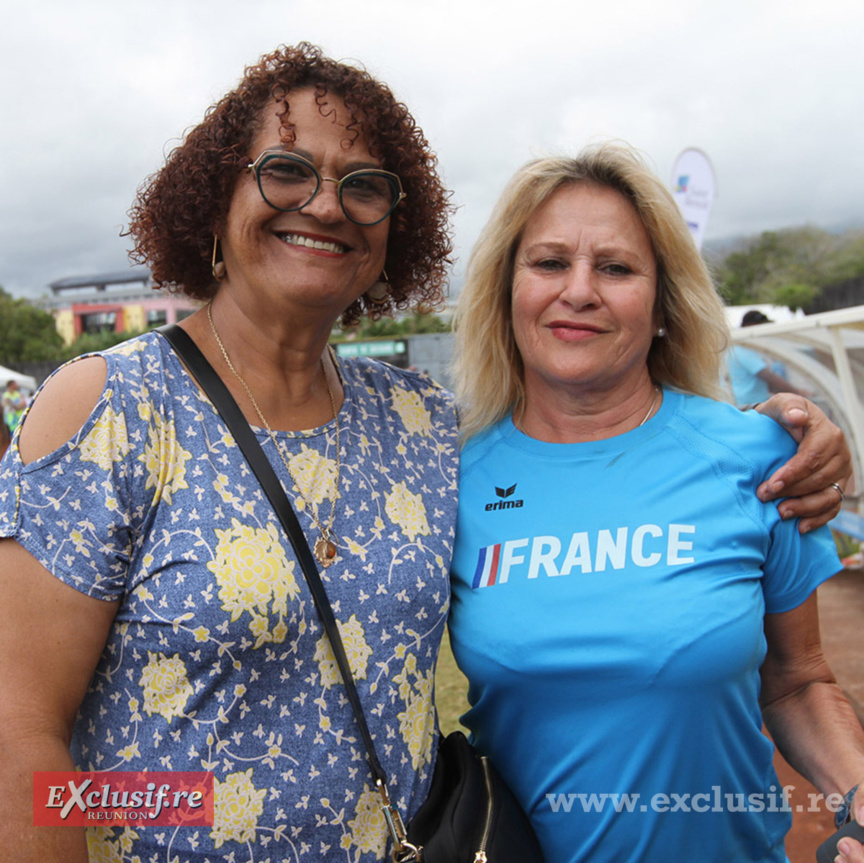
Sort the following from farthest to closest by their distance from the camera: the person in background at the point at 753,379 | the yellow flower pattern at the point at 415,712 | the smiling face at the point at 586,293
→ the person in background at the point at 753,379 < the smiling face at the point at 586,293 < the yellow flower pattern at the point at 415,712

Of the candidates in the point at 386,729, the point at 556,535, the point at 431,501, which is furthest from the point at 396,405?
the point at 386,729

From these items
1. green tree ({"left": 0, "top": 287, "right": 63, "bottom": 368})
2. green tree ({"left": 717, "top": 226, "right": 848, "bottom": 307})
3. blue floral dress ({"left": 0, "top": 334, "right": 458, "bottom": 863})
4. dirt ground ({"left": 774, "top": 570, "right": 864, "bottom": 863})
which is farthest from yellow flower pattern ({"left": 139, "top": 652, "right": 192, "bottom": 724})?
green tree ({"left": 717, "top": 226, "right": 848, "bottom": 307})

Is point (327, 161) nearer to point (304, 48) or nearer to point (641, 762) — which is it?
point (304, 48)

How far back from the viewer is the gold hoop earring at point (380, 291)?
2258mm

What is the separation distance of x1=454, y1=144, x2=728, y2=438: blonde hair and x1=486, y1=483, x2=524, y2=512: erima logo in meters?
0.29

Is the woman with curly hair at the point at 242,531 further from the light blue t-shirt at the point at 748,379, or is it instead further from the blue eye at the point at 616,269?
the light blue t-shirt at the point at 748,379

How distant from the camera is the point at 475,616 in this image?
1.85 m

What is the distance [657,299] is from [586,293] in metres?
0.37

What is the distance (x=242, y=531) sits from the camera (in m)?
1.48

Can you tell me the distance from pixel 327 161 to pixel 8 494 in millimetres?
979

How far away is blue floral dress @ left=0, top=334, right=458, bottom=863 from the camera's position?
1.37m

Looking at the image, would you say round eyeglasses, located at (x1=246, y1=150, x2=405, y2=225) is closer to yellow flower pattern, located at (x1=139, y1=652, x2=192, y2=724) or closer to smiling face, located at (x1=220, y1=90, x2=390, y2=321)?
smiling face, located at (x1=220, y1=90, x2=390, y2=321)

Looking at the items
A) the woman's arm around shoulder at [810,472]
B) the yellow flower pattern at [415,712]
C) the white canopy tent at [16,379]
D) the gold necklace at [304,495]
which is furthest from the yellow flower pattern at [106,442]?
the white canopy tent at [16,379]
